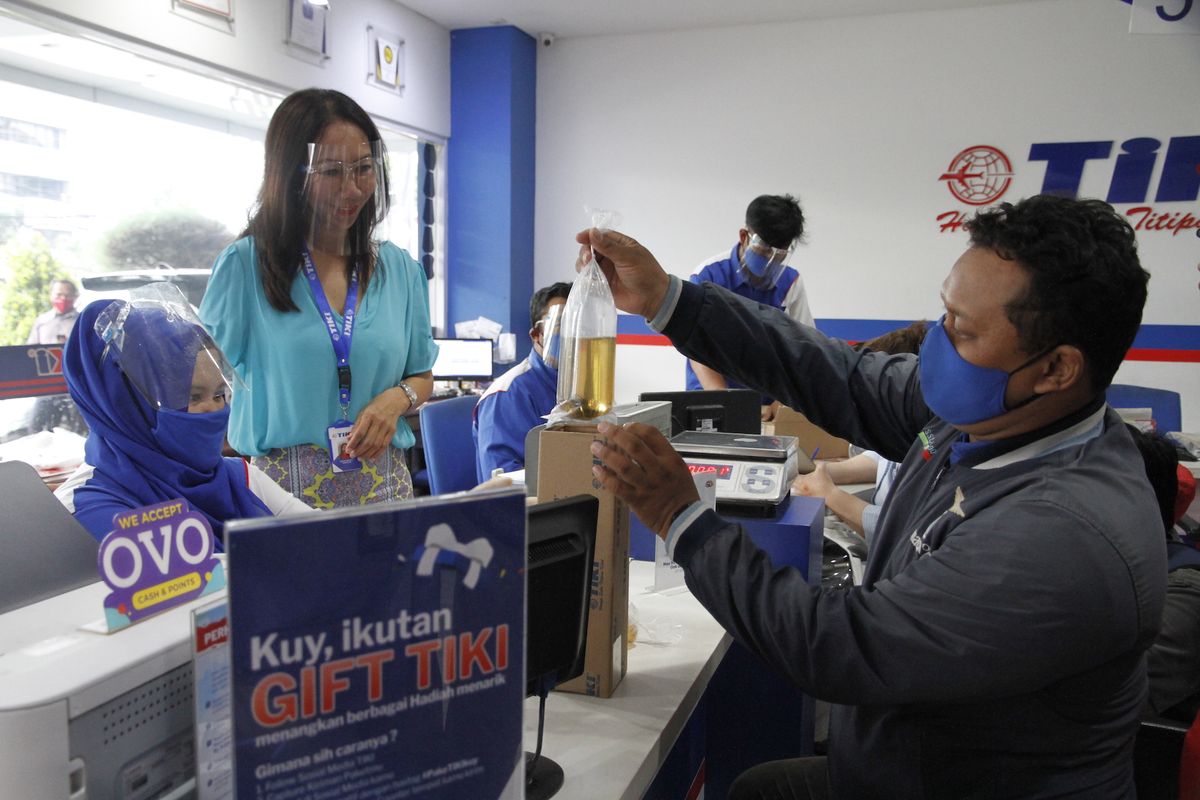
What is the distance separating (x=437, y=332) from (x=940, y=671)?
5370 mm

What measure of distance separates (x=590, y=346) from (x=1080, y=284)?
0.74 m

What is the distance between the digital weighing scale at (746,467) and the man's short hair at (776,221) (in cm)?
168

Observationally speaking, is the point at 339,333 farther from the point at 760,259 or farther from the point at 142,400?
the point at 760,259

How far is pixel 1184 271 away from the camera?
511cm

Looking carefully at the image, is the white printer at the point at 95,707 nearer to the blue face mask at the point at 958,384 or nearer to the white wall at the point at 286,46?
the blue face mask at the point at 958,384

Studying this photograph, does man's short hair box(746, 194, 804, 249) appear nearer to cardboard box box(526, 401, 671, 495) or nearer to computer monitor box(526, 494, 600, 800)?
cardboard box box(526, 401, 671, 495)

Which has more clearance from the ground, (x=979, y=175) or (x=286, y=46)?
(x=286, y=46)

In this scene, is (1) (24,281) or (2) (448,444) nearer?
(2) (448,444)

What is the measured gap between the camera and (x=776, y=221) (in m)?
3.65

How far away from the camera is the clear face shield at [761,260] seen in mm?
3723

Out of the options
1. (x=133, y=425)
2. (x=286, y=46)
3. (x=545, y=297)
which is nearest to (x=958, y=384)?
(x=133, y=425)

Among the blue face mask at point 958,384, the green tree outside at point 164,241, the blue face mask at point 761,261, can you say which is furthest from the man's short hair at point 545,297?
the green tree outside at point 164,241

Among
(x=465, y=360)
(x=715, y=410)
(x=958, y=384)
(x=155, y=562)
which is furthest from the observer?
(x=465, y=360)

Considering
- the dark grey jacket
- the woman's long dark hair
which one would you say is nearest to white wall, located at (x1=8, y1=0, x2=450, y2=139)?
the woman's long dark hair
